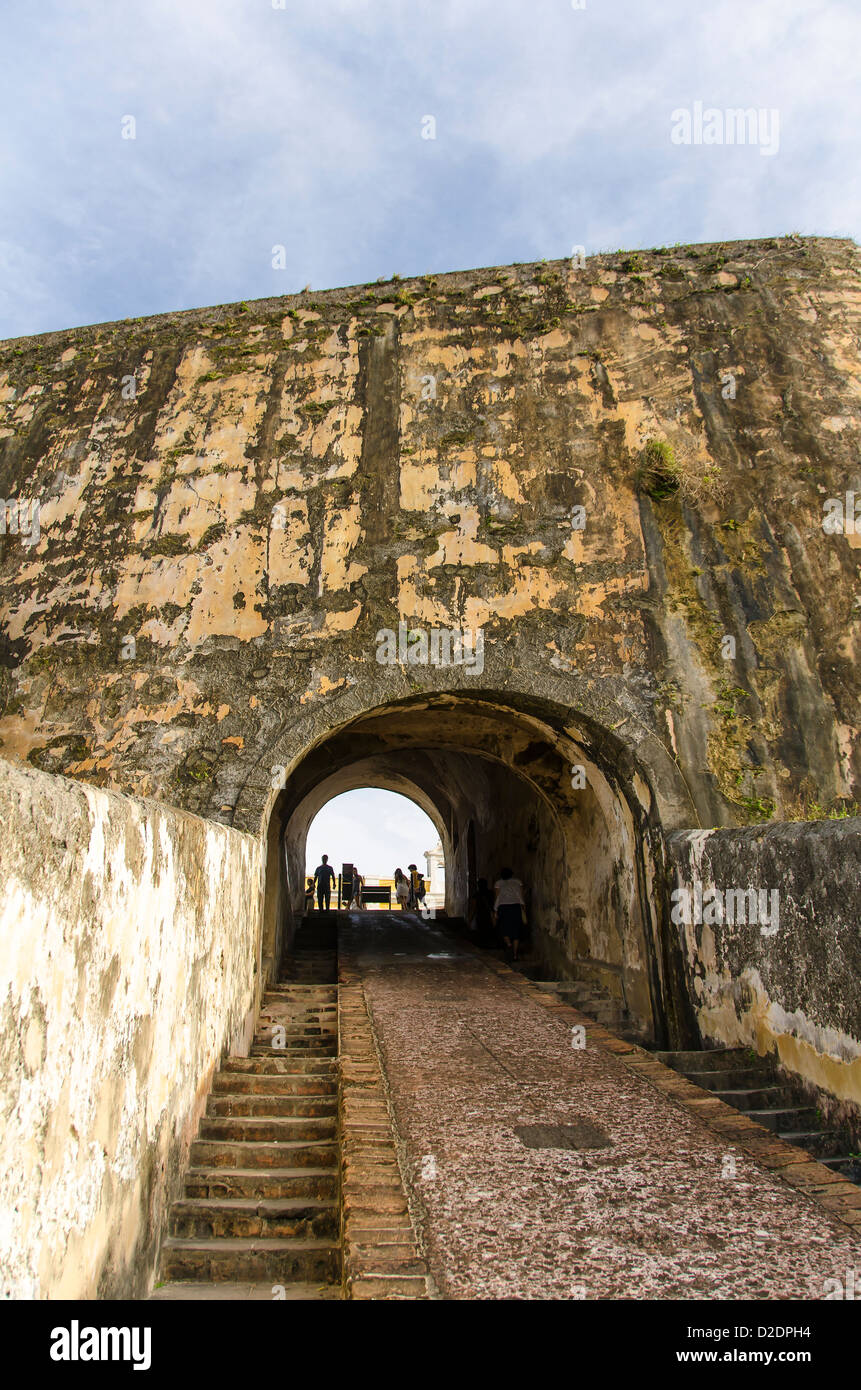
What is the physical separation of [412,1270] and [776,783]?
15.1ft

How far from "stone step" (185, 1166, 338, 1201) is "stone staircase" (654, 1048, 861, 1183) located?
184 cm

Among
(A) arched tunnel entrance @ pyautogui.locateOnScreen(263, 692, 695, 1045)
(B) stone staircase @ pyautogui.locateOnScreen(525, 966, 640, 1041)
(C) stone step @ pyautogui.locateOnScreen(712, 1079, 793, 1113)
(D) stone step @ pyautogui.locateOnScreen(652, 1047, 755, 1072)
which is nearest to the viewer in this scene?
(C) stone step @ pyautogui.locateOnScreen(712, 1079, 793, 1113)

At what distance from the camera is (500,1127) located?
336 centimetres

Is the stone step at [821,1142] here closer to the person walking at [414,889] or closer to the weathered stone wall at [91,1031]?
the weathered stone wall at [91,1031]

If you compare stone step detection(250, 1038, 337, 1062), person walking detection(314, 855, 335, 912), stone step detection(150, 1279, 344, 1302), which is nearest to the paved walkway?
stone step detection(150, 1279, 344, 1302)

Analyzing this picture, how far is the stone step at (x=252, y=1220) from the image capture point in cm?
303

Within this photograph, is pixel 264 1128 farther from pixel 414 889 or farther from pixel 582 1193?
pixel 414 889

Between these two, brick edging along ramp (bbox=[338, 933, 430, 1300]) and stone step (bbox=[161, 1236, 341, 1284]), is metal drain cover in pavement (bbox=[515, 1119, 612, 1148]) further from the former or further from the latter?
stone step (bbox=[161, 1236, 341, 1284])

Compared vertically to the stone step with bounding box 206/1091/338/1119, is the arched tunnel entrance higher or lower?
higher

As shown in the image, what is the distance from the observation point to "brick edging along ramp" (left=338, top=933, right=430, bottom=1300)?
2.11m

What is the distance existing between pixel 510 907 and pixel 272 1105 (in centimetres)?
599

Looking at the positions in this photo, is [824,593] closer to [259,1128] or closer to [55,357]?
[259,1128]

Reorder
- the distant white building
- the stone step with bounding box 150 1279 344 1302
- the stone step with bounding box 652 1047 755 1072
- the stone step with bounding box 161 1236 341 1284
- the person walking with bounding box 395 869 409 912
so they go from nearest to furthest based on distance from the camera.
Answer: the stone step with bounding box 150 1279 344 1302, the stone step with bounding box 161 1236 341 1284, the stone step with bounding box 652 1047 755 1072, the person walking with bounding box 395 869 409 912, the distant white building

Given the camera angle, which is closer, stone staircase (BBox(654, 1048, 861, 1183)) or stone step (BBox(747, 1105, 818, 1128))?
stone staircase (BBox(654, 1048, 861, 1183))
